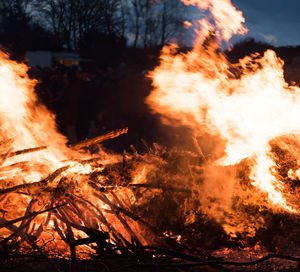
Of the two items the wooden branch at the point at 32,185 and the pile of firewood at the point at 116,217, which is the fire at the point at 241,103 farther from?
the wooden branch at the point at 32,185

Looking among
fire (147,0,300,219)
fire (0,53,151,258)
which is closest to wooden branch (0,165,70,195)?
fire (0,53,151,258)

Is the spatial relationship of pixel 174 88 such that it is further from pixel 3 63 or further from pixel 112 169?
pixel 3 63

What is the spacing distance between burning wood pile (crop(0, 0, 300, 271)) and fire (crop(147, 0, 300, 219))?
0.06ft

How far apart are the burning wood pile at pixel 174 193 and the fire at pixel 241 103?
0.7 inches

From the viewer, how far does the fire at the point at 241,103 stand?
13.7ft

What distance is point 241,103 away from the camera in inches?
183

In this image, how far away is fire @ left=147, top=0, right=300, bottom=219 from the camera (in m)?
4.18

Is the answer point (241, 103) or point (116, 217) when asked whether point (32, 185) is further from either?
point (241, 103)

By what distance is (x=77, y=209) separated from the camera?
3.59 m

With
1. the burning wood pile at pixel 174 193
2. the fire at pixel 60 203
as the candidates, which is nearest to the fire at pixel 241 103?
the burning wood pile at pixel 174 193

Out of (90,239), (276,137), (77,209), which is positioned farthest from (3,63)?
(276,137)

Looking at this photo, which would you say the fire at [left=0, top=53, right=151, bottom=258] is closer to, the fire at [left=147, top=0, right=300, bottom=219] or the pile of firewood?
the pile of firewood

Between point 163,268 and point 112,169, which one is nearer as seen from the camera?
point 163,268

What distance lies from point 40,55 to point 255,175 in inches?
920
